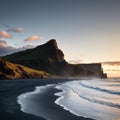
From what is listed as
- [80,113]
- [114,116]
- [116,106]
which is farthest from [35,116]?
[116,106]

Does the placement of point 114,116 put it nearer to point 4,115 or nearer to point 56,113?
point 56,113

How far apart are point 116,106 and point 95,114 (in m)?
5.91

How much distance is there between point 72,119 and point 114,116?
441 cm

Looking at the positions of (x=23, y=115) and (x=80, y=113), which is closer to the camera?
(x=23, y=115)

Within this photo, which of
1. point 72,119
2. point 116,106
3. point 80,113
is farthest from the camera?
point 116,106

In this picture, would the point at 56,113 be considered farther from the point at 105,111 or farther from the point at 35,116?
the point at 105,111

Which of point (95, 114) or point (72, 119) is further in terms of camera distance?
point (95, 114)

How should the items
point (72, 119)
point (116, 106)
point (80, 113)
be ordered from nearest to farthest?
point (72, 119) < point (80, 113) < point (116, 106)

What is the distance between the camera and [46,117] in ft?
93.4

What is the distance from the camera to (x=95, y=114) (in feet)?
100

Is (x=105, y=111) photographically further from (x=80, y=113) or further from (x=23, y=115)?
(x=23, y=115)

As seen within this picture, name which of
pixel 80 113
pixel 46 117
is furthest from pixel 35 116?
pixel 80 113

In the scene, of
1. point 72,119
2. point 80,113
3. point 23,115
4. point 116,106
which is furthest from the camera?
point 116,106

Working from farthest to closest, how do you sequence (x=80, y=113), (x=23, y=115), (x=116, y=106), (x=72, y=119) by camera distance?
(x=116, y=106) < (x=80, y=113) < (x=23, y=115) < (x=72, y=119)
